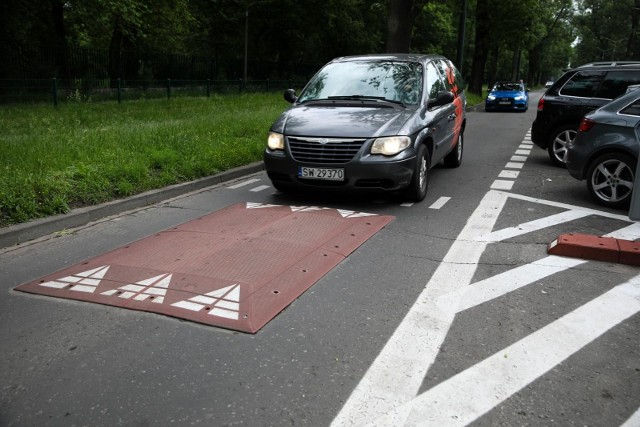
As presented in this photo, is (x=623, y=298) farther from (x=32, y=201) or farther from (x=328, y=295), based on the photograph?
(x=32, y=201)

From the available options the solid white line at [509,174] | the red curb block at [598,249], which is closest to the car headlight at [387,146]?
the red curb block at [598,249]

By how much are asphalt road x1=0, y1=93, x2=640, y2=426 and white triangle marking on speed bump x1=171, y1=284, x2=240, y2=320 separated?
20 centimetres

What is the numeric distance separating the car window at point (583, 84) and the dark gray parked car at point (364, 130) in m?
A: 3.26

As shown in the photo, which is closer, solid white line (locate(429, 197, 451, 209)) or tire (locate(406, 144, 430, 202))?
tire (locate(406, 144, 430, 202))

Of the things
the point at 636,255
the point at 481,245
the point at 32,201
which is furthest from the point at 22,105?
the point at 636,255

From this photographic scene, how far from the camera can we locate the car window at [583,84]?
10023 mm

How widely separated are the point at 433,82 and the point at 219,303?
5.54 m

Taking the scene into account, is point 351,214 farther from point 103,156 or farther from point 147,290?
point 103,156

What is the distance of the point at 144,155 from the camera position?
8781 mm

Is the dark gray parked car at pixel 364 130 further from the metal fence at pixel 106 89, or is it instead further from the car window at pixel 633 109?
the metal fence at pixel 106 89

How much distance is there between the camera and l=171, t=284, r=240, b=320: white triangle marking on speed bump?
12.7ft

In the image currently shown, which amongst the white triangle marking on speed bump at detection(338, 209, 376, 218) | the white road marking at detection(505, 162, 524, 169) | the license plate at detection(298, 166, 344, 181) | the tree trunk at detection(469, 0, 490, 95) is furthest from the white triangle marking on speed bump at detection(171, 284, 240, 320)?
the tree trunk at detection(469, 0, 490, 95)

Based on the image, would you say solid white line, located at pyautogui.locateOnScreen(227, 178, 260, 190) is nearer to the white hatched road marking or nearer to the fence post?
the white hatched road marking

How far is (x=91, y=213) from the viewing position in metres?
6.56
